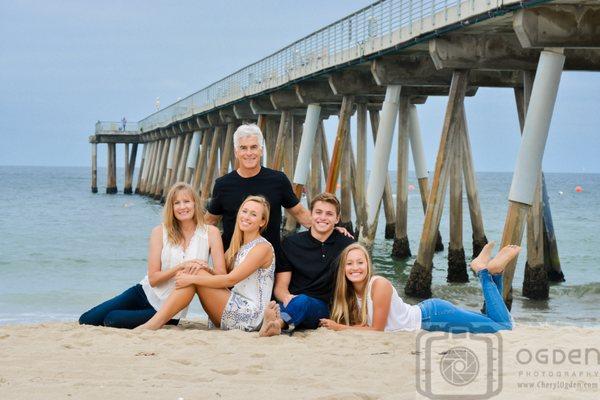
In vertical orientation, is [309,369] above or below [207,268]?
below

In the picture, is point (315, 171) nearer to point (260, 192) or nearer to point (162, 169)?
point (260, 192)

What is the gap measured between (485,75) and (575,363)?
1410cm

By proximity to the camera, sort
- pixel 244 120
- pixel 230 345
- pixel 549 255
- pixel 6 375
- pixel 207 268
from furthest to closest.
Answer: pixel 244 120
pixel 549 255
pixel 207 268
pixel 230 345
pixel 6 375

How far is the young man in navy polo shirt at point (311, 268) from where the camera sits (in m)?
8.16

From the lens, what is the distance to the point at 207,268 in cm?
819

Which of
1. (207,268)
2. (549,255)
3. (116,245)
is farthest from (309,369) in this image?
(116,245)

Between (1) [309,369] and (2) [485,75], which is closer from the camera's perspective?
(1) [309,369]

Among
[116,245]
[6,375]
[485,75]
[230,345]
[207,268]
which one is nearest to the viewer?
[6,375]

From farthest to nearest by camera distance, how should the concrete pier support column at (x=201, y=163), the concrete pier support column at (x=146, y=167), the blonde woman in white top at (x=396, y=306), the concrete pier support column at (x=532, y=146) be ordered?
the concrete pier support column at (x=146, y=167) → the concrete pier support column at (x=201, y=163) → the concrete pier support column at (x=532, y=146) → the blonde woman in white top at (x=396, y=306)

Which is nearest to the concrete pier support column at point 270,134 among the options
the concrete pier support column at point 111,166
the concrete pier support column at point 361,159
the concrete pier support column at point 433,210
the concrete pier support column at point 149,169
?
the concrete pier support column at point 361,159

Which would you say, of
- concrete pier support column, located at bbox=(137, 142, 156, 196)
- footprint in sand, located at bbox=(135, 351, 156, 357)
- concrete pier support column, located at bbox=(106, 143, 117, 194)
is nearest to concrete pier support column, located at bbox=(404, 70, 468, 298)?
footprint in sand, located at bbox=(135, 351, 156, 357)

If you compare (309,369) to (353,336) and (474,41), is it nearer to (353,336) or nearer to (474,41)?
(353,336)

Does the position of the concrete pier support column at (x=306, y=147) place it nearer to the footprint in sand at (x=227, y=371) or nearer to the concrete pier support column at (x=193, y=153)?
the footprint in sand at (x=227, y=371)

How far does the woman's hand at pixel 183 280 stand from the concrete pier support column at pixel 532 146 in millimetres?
6548
